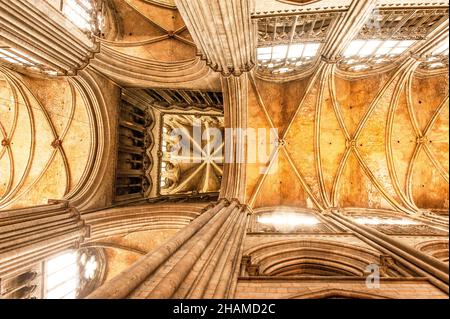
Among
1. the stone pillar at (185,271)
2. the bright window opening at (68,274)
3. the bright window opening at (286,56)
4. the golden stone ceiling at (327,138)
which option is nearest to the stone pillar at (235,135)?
the golden stone ceiling at (327,138)

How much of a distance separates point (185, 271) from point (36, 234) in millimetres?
4896

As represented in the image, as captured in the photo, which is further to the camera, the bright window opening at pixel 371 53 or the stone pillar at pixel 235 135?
the stone pillar at pixel 235 135

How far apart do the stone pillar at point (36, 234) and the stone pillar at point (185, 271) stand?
3.73 metres

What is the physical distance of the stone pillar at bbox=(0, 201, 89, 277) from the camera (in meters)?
5.52

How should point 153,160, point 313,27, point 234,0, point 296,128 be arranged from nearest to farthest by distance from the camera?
point 234,0 < point 313,27 < point 296,128 < point 153,160

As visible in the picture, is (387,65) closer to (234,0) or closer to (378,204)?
(378,204)

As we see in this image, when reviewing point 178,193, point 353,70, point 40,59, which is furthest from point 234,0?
point 178,193

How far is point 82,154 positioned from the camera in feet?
34.9

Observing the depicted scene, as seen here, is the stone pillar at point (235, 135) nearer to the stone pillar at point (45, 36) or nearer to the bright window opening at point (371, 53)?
the bright window opening at point (371, 53)

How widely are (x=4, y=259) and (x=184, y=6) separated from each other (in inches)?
258

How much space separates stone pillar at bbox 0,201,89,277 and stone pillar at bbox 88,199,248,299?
373 centimetres

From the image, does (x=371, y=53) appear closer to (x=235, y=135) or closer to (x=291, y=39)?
(x=291, y=39)

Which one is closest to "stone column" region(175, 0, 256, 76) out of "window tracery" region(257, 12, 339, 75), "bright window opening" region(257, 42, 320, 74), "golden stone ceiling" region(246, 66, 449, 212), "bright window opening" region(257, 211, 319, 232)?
"window tracery" region(257, 12, 339, 75)

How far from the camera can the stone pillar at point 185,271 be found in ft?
8.97
